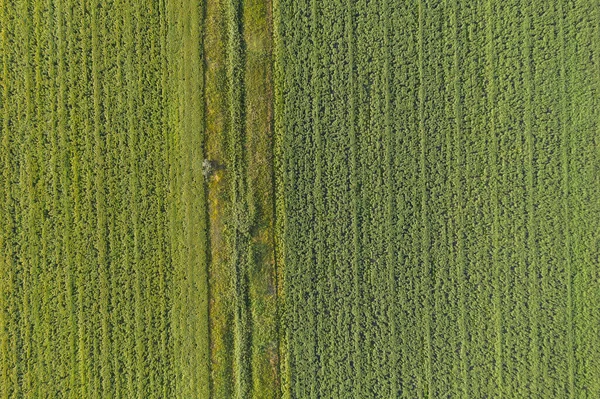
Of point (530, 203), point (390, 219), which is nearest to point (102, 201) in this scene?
point (390, 219)

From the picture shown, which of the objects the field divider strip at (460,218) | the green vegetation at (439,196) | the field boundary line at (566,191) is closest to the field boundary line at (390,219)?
the green vegetation at (439,196)

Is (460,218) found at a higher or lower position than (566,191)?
lower

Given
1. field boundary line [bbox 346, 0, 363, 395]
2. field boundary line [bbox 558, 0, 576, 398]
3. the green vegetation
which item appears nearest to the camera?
field boundary line [bbox 558, 0, 576, 398]

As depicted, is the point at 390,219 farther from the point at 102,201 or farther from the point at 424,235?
the point at 102,201

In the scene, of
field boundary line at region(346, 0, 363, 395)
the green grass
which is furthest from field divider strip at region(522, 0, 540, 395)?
the green grass

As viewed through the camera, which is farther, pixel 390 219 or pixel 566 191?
pixel 390 219

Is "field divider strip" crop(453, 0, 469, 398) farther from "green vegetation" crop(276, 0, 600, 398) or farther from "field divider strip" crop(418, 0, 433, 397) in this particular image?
"field divider strip" crop(418, 0, 433, 397)

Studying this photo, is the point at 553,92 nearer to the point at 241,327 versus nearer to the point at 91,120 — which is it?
the point at 241,327

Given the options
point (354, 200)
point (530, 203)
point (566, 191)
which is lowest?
point (530, 203)

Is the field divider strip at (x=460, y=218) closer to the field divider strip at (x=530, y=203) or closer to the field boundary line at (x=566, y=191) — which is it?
the field divider strip at (x=530, y=203)
